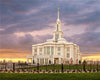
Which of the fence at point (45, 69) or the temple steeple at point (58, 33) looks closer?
the fence at point (45, 69)

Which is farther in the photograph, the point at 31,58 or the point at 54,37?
the point at 54,37

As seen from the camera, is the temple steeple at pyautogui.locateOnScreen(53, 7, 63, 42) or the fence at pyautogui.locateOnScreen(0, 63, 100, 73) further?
the temple steeple at pyautogui.locateOnScreen(53, 7, 63, 42)

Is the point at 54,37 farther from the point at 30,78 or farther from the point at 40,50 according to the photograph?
the point at 30,78

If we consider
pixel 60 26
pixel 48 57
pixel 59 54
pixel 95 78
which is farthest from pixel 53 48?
pixel 95 78

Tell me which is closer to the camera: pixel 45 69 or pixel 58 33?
pixel 45 69

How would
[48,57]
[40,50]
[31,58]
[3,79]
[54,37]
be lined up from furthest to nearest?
[54,37], [40,50], [31,58], [48,57], [3,79]

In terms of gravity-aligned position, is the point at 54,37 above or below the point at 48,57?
above

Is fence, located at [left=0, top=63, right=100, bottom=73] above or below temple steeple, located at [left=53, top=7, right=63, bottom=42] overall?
below

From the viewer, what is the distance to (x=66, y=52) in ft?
200

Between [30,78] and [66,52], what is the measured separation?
154ft

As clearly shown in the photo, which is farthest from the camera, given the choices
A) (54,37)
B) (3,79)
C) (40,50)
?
(54,37)

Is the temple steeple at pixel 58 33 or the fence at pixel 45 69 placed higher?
the temple steeple at pixel 58 33

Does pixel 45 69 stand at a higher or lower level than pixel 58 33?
lower

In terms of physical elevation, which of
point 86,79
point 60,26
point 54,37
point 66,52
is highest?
point 60,26
